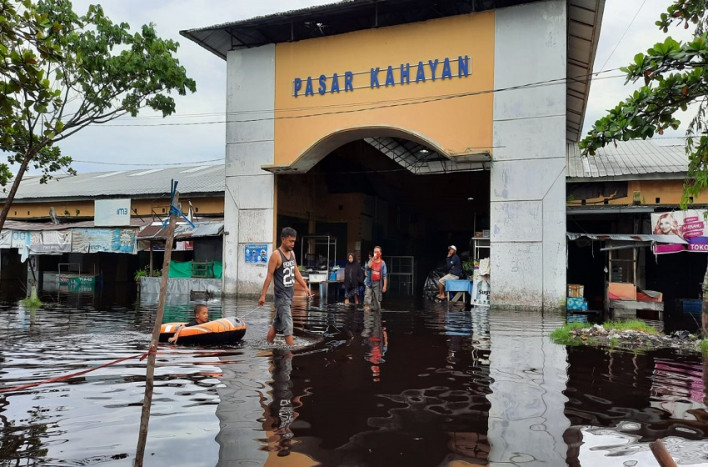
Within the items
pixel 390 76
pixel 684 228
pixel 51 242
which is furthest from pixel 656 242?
pixel 51 242

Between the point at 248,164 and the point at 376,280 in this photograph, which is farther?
the point at 248,164

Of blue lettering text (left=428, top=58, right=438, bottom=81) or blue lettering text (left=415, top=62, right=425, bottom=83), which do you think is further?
blue lettering text (left=415, top=62, right=425, bottom=83)

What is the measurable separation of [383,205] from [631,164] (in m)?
13.8

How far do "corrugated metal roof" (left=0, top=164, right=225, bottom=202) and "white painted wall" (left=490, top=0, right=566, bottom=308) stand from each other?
43.7 ft

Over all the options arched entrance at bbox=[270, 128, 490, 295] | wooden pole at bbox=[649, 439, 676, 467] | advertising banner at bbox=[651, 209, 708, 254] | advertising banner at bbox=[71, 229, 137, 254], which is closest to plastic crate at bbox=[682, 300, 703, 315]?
advertising banner at bbox=[651, 209, 708, 254]

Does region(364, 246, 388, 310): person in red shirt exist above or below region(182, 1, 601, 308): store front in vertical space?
below

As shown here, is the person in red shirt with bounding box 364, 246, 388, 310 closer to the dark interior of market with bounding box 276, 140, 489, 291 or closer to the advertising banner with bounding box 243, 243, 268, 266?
the advertising banner with bounding box 243, 243, 268, 266

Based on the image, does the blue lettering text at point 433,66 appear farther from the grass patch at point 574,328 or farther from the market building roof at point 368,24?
the grass patch at point 574,328

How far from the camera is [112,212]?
2727cm

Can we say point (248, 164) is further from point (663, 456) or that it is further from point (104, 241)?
point (663, 456)

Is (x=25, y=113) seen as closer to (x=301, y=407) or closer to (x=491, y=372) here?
(x=301, y=407)

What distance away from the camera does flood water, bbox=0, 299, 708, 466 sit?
4.33 metres

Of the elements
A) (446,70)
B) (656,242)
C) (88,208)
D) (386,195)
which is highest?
(446,70)

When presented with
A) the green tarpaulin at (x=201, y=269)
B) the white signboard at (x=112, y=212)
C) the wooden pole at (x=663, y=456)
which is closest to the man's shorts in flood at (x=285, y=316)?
the wooden pole at (x=663, y=456)
